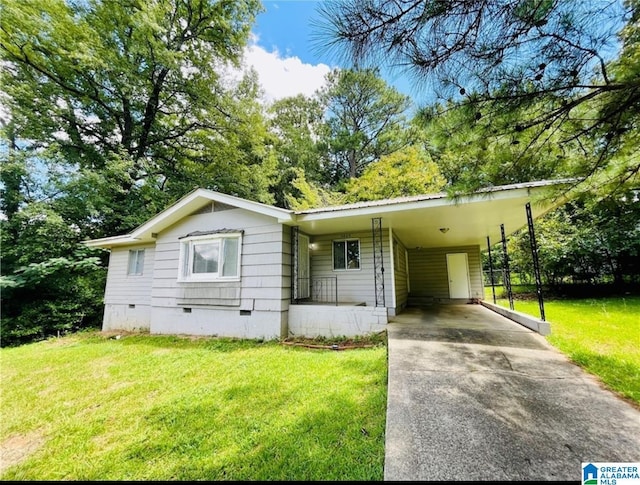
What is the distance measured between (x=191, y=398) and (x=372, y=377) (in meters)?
2.39

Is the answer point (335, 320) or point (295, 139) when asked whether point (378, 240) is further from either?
point (295, 139)

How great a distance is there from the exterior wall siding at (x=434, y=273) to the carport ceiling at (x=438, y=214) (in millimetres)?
2911

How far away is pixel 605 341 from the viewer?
4766mm

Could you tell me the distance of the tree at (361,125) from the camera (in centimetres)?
1584

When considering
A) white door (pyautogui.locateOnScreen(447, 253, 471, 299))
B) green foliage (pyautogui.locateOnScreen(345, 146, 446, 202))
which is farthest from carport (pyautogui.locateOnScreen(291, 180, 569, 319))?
green foliage (pyautogui.locateOnScreen(345, 146, 446, 202))

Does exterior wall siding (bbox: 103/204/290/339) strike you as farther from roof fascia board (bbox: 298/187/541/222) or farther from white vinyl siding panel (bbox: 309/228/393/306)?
white vinyl siding panel (bbox: 309/228/393/306)

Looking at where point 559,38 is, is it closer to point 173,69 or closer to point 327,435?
point 327,435

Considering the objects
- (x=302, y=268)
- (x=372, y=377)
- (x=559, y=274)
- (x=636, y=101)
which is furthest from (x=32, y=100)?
(x=559, y=274)

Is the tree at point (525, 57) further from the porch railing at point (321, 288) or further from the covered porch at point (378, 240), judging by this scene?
the porch railing at point (321, 288)

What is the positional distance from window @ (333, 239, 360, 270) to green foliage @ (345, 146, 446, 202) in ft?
23.6

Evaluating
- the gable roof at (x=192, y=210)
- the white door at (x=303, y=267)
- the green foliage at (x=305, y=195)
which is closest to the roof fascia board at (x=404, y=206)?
the gable roof at (x=192, y=210)

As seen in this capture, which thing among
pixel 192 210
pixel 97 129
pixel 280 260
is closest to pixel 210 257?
pixel 192 210

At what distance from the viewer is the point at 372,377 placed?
3500 millimetres

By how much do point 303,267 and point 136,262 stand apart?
641cm
